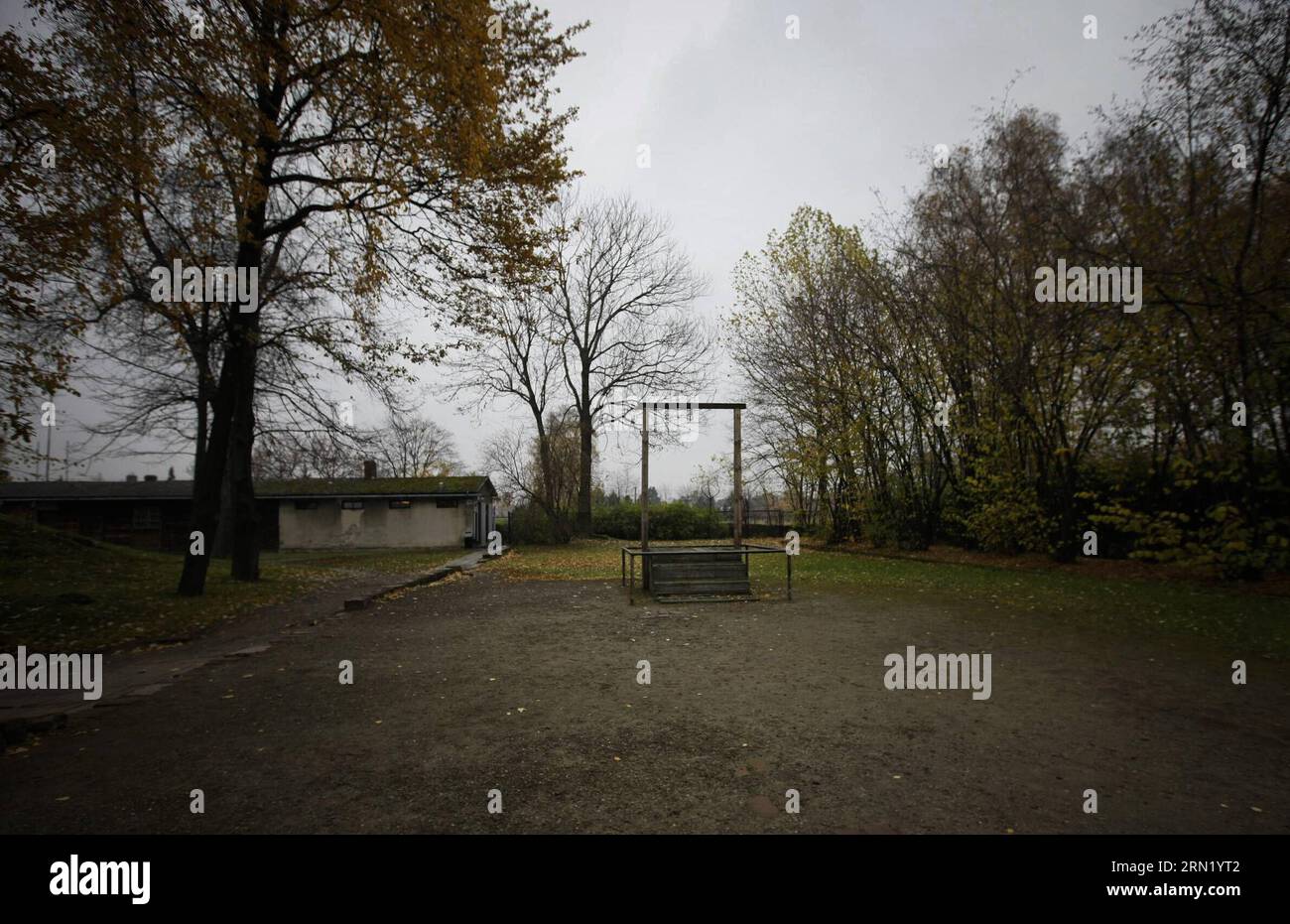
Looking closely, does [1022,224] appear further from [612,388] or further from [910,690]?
[612,388]

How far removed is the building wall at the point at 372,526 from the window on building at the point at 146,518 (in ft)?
19.9

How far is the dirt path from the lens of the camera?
10.7ft

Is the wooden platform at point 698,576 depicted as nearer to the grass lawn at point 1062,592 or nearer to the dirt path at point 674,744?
the grass lawn at point 1062,592

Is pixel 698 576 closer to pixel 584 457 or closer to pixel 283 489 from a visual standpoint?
pixel 584 457

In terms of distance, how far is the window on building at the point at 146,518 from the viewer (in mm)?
31203

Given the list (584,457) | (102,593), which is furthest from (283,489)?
(102,593)

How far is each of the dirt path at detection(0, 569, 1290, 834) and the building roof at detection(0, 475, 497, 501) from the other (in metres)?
24.7

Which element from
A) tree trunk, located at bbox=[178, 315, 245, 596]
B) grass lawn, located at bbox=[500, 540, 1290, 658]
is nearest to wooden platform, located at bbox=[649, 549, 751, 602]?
grass lawn, located at bbox=[500, 540, 1290, 658]

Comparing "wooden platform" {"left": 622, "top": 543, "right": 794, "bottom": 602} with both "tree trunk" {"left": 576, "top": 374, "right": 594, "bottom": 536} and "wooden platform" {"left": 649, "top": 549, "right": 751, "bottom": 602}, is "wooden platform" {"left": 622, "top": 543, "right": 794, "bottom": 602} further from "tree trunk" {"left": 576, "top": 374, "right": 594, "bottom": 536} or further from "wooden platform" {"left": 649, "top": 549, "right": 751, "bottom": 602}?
"tree trunk" {"left": 576, "top": 374, "right": 594, "bottom": 536}

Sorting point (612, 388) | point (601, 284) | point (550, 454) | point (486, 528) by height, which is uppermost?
point (601, 284)

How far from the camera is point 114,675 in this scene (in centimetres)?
653
